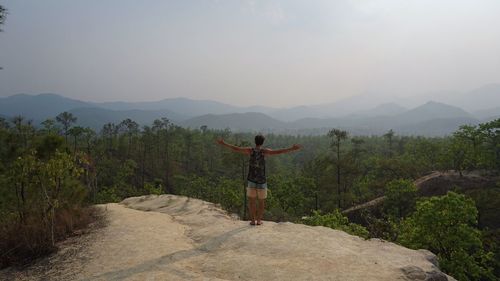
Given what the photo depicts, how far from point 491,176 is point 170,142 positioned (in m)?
77.4

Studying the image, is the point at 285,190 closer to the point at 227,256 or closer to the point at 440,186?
the point at 440,186

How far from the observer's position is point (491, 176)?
162 feet

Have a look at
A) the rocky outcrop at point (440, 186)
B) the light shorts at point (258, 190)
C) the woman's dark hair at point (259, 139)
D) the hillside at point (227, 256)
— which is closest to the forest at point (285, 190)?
the rocky outcrop at point (440, 186)

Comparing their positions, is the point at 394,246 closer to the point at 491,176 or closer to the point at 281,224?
the point at 281,224

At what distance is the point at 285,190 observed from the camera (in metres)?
48.0

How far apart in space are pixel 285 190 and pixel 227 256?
39.4m

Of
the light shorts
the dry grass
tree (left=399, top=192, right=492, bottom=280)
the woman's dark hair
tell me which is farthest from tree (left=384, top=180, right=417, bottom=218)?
the dry grass

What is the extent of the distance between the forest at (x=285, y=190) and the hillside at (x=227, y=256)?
5.06 ft

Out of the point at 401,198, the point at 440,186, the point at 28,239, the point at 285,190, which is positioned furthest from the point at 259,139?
the point at 440,186

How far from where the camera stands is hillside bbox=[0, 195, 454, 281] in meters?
8.05

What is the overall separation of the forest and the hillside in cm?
154

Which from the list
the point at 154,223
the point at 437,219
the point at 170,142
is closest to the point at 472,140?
the point at 437,219

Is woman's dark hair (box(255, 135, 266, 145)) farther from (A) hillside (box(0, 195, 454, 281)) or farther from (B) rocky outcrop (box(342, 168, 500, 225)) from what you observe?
(B) rocky outcrop (box(342, 168, 500, 225))

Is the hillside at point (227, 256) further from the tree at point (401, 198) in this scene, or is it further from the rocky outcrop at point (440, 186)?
the rocky outcrop at point (440, 186)
